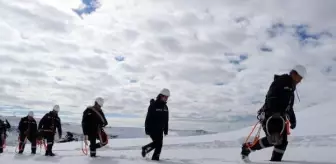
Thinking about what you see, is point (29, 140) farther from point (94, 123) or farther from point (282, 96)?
point (282, 96)

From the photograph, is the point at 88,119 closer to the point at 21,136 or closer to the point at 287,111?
the point at 287,111

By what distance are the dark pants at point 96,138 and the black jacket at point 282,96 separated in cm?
543

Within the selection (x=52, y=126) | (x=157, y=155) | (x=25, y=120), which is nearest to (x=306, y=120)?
(x=157, y=155)

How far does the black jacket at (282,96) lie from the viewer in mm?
6898

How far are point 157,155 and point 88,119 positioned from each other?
2.54m

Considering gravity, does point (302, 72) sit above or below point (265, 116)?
above

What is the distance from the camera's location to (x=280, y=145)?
7152 millimetres

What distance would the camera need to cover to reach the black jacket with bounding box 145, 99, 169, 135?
9.62 m

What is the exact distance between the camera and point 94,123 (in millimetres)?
10844

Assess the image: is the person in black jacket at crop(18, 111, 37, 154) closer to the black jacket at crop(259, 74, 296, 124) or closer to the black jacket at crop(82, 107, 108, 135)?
the black jacket at crop(82, 107, 108, 135)

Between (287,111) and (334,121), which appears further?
(334,121)

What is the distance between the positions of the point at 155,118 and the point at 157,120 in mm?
73

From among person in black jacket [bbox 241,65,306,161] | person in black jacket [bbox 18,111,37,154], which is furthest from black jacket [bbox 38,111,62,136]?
person in black jacket [bbox 241,65,306,161]

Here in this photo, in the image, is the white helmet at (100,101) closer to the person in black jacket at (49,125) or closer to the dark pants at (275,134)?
the person in black jacket at (49,125)
